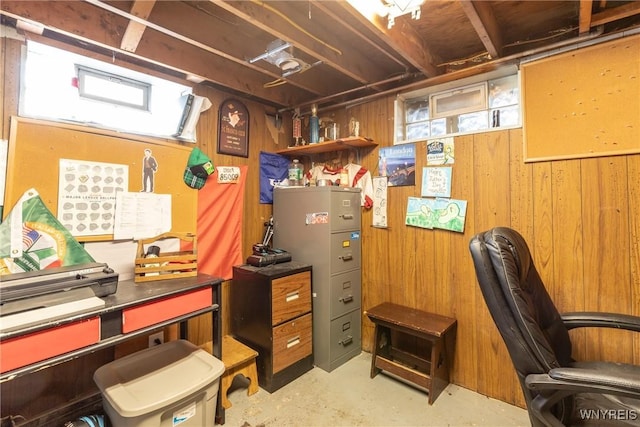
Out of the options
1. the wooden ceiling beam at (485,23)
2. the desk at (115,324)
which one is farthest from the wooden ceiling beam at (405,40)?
the desk at (115,324)

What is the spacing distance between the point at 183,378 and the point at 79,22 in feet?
6.56

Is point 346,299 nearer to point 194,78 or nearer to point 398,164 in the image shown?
point 398,164

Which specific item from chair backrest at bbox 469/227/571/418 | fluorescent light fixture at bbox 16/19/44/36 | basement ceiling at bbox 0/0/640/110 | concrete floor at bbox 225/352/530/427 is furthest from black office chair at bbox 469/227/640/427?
fluorescent light fixture at bbox 16/19/44/36

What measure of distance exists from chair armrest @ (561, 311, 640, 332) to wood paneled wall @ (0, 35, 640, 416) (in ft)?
1.17

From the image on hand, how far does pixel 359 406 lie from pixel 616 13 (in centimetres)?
264

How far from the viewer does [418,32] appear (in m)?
1.98

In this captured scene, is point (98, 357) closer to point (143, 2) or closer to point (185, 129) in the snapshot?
point (185, 129)

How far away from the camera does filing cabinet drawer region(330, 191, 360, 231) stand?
7.88 feet

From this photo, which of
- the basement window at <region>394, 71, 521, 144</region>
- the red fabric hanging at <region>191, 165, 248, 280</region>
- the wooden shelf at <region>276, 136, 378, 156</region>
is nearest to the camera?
the basement window at <region>394, 71, 521, 144</region>

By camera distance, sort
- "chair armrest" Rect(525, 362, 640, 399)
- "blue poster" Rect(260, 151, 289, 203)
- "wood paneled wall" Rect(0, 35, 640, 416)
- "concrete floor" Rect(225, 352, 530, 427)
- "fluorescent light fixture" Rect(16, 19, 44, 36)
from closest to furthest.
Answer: "chair armrest" Rect(525, 362, 640, 399), "fluorescent light fixture" Rect(16, 19, 44, 36), "wood paneled wall" Rect(0, 35, 640, 416), "concrete floor" Rect(225, 352, 530, 427), "blue poster" Rect(260, 151, 289, 203)

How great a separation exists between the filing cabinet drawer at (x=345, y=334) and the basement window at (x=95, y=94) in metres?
1.95

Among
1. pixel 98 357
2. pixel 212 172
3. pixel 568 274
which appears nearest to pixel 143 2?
pixel 212 172

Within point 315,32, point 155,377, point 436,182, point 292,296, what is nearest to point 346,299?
point 292,296

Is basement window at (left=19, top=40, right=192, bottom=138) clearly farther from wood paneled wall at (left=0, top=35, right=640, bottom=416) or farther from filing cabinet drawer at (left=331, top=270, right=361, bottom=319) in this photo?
filing cabinet drawer at (left=331, top=270, right=361, bottom=319)
